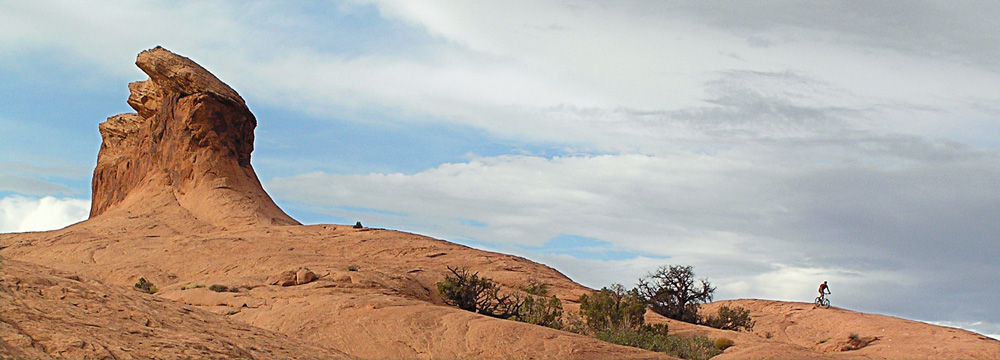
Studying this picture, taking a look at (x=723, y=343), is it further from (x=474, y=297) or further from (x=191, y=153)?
(x=191, y=153)

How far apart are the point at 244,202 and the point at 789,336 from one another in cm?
2234

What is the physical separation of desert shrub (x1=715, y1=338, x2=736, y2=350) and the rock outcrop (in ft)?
59.9

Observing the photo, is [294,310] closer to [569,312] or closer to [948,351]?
[569,312]

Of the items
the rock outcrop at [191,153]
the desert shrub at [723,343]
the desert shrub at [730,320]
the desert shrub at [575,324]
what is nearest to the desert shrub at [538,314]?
the desert shrub at [575,324]

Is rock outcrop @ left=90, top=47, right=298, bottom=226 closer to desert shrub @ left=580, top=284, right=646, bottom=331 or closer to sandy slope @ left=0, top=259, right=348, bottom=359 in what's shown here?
desert shrub @ left=580, top=284, right=646, bottom=331

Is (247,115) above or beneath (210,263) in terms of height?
above

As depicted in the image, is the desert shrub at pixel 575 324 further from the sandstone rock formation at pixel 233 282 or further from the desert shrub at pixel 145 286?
the desert shrub at pixel 145 286

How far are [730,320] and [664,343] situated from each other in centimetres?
1222

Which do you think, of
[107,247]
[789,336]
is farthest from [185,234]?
[789,336]

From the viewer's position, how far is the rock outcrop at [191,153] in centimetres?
3316

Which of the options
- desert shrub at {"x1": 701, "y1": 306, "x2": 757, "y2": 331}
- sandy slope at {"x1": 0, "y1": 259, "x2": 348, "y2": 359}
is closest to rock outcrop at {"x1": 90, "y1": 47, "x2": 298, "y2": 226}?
desert shrub at {"x1": 701, "y1": 306, "x2": 757, "y2": 331}

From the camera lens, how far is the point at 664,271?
104 feet

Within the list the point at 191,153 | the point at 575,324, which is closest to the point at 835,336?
the point at 575,324

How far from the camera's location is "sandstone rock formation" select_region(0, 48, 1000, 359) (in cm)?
889
